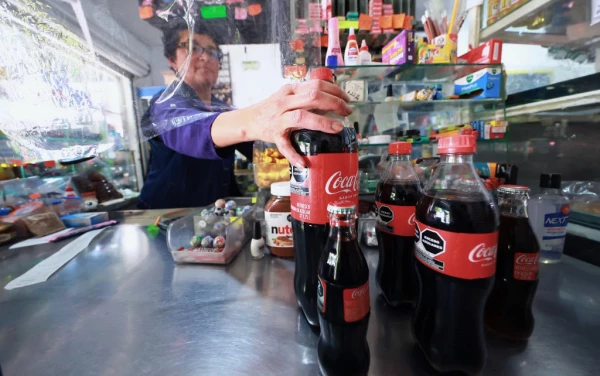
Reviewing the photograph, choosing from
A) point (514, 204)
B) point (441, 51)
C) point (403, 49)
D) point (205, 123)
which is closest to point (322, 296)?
point (514, 204)

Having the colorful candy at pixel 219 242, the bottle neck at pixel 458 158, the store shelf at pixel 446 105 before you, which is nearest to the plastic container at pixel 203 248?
the colorful candy at pixel 219 242

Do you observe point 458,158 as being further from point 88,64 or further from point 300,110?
point 88,64

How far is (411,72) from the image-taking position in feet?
4.06

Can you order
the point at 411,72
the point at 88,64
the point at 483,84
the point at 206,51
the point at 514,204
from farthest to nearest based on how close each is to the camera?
the point at 411,72 < the point at 483,84 < the point at 206,51 < the point at 88,64 < the point at 514,204

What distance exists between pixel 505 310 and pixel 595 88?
38.6 inches

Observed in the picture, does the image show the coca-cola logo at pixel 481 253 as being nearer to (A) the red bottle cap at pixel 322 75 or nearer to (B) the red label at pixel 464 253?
(B) the red label at pixel 464 253

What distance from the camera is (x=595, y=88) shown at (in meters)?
0.84

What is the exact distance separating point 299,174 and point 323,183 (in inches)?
1.9

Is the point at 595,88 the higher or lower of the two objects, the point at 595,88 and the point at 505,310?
the higher

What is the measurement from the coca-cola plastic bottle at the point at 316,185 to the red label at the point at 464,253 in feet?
0.48

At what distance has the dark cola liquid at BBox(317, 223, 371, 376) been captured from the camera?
0.33 m

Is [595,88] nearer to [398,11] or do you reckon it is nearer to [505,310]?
[505,310]

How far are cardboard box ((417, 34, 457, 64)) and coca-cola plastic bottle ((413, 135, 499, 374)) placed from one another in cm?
103

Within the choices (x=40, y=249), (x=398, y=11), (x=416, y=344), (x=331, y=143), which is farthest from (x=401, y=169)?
(x=398, y=11)
